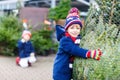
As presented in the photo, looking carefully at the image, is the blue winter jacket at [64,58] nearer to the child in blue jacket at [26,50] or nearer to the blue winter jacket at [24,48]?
the child in blue jacket at [26,50]

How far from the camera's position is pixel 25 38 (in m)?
8.53

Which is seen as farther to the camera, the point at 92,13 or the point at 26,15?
the point at 26,15

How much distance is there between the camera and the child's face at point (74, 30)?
5.06 metres

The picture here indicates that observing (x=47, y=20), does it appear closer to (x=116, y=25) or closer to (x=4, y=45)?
Result: (x=4, y=45)

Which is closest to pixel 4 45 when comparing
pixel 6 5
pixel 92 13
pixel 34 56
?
pixel 34 56

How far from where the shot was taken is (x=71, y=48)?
4.93m

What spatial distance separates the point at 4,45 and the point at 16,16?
139 centimetres

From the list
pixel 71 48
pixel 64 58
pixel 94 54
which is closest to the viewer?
pixel 94 54

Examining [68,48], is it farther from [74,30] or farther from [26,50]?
[26,50]

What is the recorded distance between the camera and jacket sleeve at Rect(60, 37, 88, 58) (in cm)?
484

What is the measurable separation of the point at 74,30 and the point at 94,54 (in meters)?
0.51

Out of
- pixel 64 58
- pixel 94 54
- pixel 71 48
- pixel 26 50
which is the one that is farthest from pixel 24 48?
pixel 94 54

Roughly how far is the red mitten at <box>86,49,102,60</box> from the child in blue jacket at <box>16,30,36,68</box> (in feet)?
12.3

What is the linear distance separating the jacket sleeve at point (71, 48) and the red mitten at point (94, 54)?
6 cm
